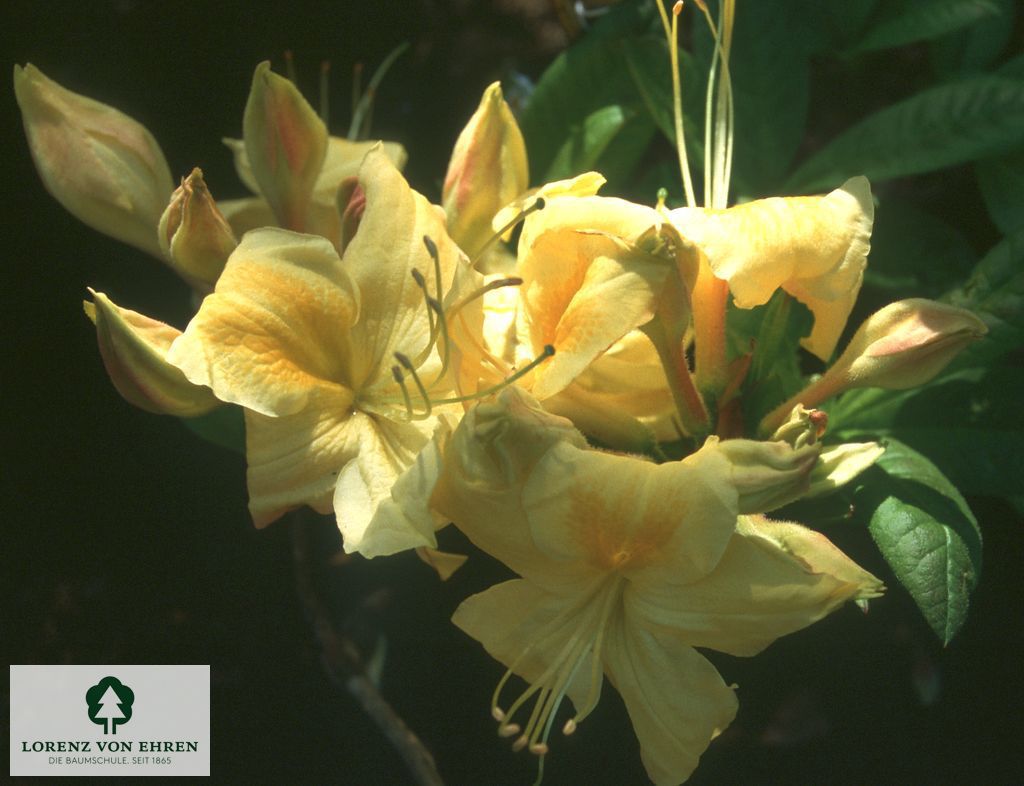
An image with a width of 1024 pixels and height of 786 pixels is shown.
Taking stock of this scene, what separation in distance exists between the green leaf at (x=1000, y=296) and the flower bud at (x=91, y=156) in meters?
0.73

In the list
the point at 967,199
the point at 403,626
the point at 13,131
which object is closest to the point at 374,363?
the point at 403,626

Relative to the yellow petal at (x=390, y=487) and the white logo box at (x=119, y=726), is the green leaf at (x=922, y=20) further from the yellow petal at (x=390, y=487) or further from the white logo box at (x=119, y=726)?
the white logo box at (x=119, y=726)

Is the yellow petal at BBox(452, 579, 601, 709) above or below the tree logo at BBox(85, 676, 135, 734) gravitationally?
above

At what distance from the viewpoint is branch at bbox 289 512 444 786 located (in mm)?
1207

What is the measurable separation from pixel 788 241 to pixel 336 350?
352 mm

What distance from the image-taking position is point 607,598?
844 mm

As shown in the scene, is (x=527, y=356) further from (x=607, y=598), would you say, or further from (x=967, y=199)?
(x=967, y=199)

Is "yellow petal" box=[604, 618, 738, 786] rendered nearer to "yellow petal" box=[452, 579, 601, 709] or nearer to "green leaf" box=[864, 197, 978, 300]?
"yellow petal" box=[452, 579, 601, 709]

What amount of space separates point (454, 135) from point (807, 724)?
0.83 m

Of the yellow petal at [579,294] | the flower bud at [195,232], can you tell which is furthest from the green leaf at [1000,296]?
the flower bud at [195,232]

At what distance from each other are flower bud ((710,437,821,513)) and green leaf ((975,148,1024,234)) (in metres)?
0.55

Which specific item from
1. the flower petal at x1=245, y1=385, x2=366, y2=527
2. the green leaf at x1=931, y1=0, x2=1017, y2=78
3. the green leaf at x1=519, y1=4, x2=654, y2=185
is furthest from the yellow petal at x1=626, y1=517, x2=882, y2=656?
the green leaf at x1=931, y1=0, x2=1017, y2=78

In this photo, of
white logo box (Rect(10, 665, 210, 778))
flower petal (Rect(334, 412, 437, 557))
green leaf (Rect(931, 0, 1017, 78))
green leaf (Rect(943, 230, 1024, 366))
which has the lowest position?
white logo box (Rect(10, 665, 210, 778))

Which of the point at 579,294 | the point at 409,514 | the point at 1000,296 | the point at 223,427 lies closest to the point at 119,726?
the point at 223,427
